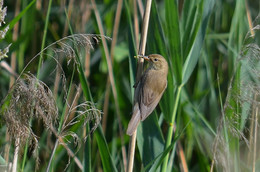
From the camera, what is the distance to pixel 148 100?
2.40 metres

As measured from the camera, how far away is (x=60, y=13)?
11.5 feet

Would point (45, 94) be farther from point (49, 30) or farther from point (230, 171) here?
point (49, 30)

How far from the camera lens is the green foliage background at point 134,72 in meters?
2.07

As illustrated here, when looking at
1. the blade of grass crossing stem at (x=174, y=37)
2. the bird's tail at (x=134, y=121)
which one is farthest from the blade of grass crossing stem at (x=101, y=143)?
the blade of grass crossing stem at (x=174, y=37)

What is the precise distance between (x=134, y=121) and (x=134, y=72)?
0.83ft

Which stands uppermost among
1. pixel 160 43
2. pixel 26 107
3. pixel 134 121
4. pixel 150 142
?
pixel 160 43

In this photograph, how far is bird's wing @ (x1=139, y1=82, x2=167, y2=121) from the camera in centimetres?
223

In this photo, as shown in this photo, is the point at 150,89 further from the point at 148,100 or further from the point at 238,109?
the point at 238,109

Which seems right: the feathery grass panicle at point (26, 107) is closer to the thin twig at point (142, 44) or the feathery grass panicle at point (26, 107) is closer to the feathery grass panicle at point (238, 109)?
the thin twig at point (142, 44)

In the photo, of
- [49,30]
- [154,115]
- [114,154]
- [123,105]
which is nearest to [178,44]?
[154,115]

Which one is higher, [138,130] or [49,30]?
[49,30]

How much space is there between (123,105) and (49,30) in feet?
2.85

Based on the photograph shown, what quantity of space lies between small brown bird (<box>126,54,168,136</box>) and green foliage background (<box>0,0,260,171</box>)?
0.20 ft

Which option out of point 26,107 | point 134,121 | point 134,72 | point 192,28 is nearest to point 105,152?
point 134,121
